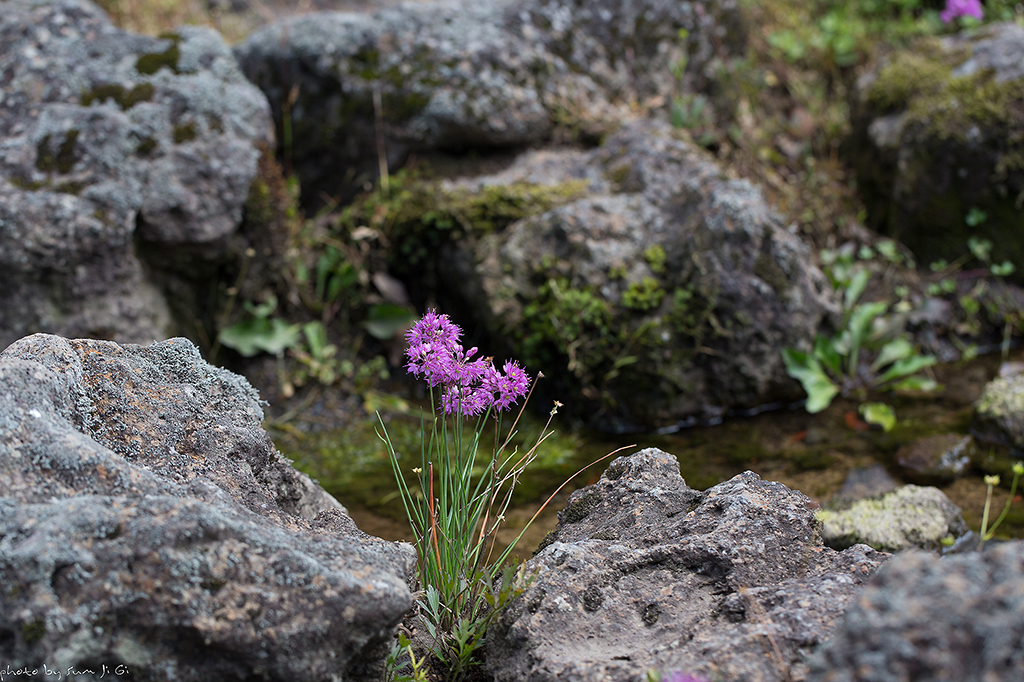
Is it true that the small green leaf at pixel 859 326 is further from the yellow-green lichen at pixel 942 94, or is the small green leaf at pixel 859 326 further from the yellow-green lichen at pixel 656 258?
the yellow-green lichen at pixel 942 94

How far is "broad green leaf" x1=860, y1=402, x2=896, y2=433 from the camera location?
173 inches

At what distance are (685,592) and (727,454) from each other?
225 centimetres

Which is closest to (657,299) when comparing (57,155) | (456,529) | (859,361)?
(859,361)

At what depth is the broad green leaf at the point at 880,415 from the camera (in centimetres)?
440

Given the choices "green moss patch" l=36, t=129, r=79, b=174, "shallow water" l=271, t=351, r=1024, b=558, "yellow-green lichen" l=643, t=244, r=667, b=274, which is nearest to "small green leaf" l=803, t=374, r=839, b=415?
"shallow water" l=271, t=351, r=1024, b=558

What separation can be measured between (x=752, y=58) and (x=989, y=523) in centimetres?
510

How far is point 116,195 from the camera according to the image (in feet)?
13.9

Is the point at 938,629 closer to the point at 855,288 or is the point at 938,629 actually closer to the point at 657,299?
the point at 657,299

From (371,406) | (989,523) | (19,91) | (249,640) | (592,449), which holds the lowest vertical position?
(371,406)

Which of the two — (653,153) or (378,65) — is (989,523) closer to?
(653,153)

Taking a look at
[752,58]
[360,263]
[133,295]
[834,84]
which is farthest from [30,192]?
[834,84]

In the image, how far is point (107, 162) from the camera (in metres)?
4.33

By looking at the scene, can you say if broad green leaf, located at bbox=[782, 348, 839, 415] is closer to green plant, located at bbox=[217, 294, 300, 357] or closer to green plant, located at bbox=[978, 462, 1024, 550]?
green plant, located at bbox=[978, 462, 1024, 550]

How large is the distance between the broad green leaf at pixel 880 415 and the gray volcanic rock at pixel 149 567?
3.46m
